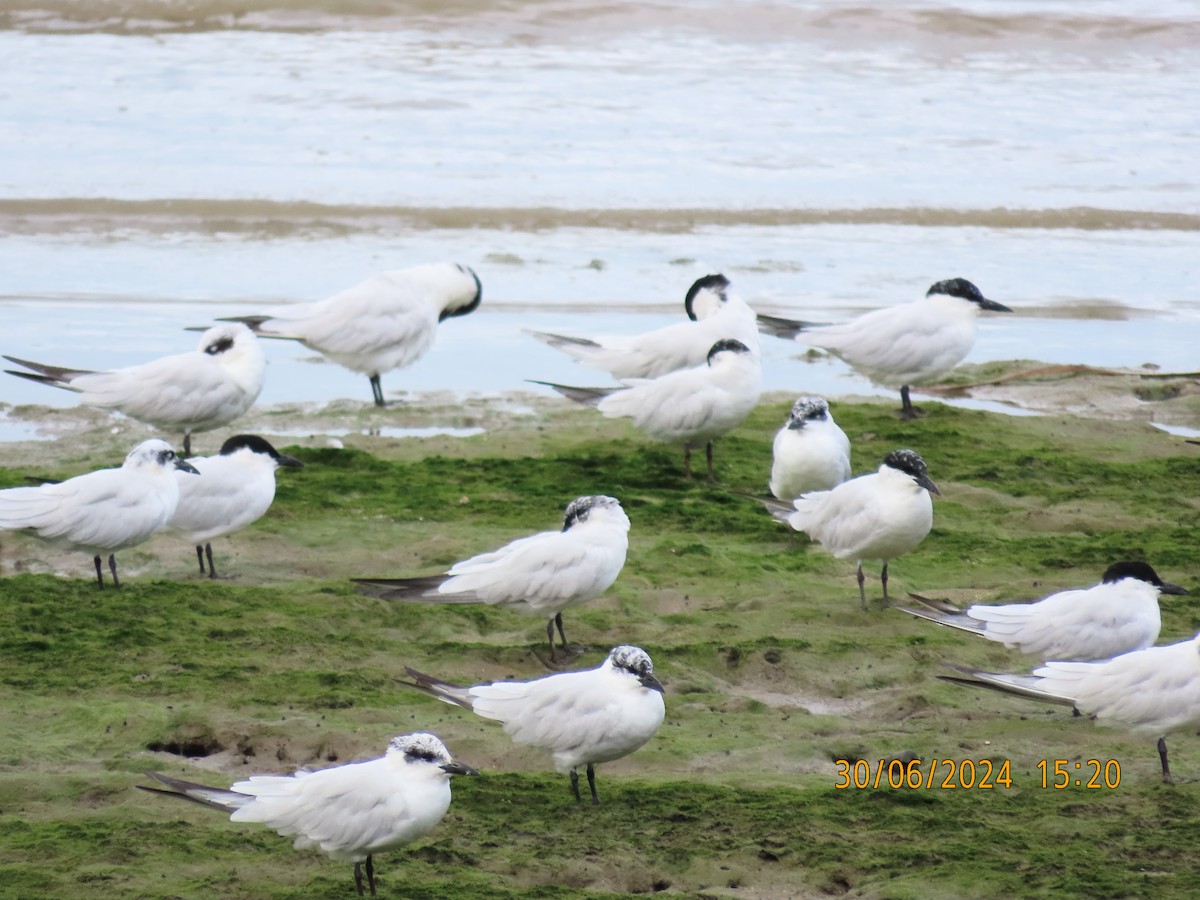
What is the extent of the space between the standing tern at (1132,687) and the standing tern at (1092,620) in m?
0.35

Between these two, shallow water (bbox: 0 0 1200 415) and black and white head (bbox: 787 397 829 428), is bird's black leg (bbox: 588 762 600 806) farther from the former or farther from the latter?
shallow water (bbox: 0 0 1200 415)

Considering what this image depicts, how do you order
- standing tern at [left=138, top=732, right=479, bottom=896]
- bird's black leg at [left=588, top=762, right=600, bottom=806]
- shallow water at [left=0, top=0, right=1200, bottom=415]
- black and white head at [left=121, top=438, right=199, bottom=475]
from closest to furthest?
1. standing tern at [left=138, top=732, right=479, bottom=896]
2. bird's black leg at [left=588, top=762, right=600, bottom=806]
3. black and white head at [left=121, top=438, right=199, bottom=475]
4. shallow water at [left=0, top=0, right=1200, bottom=415]

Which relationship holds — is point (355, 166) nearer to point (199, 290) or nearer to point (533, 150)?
point (533, 150)

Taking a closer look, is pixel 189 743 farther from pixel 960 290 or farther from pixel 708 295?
pixel 960 290

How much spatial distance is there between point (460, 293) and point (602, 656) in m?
5.13

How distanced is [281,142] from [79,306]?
229 inches

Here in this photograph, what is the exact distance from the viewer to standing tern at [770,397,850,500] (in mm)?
7141

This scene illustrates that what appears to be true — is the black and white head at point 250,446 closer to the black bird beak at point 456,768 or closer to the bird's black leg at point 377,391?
the bird's black leg at point 377,391

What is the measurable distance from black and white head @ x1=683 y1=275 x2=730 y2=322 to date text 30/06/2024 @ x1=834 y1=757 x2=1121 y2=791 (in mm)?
4786

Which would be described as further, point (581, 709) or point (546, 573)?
point (546, 573)

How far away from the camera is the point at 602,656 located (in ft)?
18.9

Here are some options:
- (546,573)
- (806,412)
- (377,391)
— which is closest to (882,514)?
(806,412)
